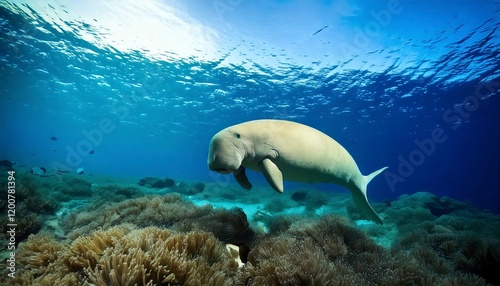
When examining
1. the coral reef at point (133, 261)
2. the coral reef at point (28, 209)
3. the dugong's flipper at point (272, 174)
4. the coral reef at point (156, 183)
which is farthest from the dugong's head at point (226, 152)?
the coral reef at point (156, 183)

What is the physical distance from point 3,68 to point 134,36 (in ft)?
68.9

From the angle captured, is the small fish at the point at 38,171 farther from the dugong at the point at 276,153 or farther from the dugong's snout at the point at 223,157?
the dugong's snout at the point at 223,157

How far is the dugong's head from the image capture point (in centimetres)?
362

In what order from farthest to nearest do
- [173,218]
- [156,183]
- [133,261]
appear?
[156,183] → [173,218] → [133,261]

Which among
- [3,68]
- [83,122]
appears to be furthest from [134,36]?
[83,122]

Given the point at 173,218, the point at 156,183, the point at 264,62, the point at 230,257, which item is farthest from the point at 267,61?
the point at 230,257

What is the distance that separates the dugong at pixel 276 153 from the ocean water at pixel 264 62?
9.54 meters

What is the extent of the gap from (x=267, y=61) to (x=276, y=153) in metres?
19.3

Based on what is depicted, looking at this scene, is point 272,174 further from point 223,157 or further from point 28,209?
point 28,209

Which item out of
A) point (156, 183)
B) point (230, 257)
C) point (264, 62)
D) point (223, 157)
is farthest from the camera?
point (264, 62)

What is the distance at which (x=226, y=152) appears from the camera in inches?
144

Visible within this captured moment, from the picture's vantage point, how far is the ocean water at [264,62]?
52.2 ft

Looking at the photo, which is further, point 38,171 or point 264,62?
point 264,62

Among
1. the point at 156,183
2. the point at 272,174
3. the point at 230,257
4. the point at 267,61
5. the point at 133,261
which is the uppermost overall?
the point at 267,61
